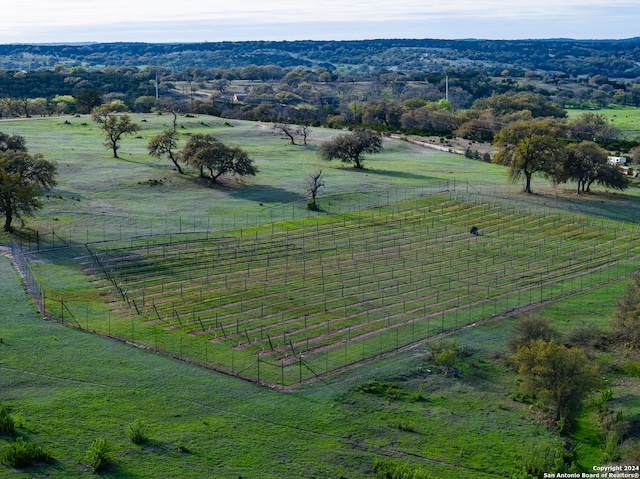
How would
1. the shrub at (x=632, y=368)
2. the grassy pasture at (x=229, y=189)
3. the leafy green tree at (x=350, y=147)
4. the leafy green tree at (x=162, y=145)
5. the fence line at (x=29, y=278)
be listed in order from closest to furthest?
the shrub at (x=632, y=368) < the fence line at (x=29, y=278) < the grassy pasture at (x=229, y=189) < the leafy green tree at (x=162, y=145) < the leafy green tree at (x=350, y=147)

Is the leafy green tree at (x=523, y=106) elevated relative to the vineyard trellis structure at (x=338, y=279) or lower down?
elevated

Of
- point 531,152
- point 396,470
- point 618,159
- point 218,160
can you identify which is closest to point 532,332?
point 396,470

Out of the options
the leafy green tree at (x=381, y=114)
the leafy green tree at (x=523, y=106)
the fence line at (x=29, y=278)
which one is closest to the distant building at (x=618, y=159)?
the leafy green tree at (x=381, y=114)

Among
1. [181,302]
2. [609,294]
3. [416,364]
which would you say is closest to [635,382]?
[416,364]

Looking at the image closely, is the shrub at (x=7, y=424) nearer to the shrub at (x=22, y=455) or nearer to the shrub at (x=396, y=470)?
the shrub at (x=22, y=455)

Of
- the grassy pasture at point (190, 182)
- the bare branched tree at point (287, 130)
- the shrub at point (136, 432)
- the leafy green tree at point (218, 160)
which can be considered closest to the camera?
the shrub at point (136, 432)

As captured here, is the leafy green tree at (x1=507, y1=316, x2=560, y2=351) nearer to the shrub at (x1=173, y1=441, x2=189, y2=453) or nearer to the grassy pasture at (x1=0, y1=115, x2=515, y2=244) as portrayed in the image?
the shrub at (x1=173, y1=441, x2=189, y2=453)
